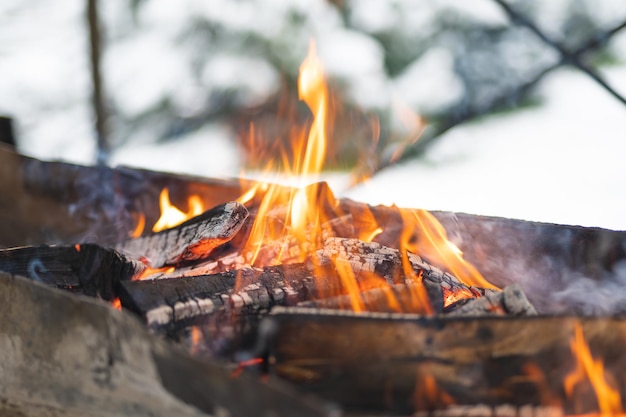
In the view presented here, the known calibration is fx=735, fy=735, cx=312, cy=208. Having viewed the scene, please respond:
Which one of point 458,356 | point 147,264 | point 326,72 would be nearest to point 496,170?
point 326,72

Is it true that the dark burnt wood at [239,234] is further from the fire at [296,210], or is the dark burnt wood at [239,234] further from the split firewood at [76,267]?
the split firewood at [76,267]

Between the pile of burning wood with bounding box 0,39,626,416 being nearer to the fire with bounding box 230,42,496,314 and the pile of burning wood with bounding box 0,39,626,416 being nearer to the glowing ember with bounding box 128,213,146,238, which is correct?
the fire with bounding box 230,42,496,314

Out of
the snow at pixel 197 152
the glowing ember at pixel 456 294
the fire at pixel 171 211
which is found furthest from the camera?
the snow at pixel 197 152

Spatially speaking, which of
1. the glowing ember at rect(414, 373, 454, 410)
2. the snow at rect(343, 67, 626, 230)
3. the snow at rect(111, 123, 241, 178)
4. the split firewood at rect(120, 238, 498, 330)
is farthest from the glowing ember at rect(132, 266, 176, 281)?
the snow at rect(111, 123, 241, 178)

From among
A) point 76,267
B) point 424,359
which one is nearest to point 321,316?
point 424,359

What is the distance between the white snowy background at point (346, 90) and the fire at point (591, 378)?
6.68ft

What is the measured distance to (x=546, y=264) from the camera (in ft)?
7.43

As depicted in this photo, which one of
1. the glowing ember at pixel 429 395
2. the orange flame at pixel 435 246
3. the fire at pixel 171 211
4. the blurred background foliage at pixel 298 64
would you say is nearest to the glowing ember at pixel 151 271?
the fire at pixel 171 211

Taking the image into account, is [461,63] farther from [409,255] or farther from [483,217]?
[409,255]

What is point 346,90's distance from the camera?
3977 mm

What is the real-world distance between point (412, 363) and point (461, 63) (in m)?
2.75

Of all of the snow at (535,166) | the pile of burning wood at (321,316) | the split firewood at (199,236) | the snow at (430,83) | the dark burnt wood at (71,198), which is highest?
the snow at (430,83)

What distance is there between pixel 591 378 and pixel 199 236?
44.8 inches

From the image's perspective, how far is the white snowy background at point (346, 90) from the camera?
11.4 ft
